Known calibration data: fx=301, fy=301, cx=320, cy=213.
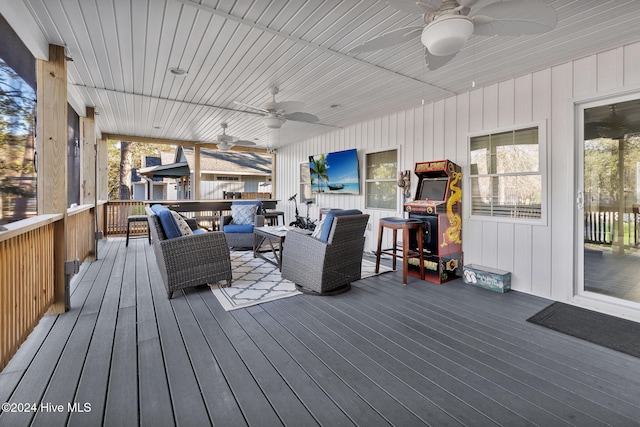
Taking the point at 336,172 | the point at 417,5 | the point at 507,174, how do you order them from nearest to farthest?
the point at 417,5 < the point at 507,174 < the point at 336,172

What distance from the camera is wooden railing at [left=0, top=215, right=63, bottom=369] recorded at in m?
1.80

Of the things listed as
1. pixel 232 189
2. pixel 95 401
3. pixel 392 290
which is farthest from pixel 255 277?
pixel 232 189

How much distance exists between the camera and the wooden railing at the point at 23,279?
1803mm

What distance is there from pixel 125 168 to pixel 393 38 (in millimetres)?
15628

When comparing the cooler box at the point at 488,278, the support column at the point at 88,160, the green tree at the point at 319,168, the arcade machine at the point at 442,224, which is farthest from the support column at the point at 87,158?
the cooler box at the point at 488,278

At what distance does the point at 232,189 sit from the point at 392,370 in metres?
13.5

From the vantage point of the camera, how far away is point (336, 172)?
6.49 m

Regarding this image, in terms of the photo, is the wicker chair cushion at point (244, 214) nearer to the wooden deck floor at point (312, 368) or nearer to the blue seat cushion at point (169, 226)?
the blue seat cushion at point (169, 226)

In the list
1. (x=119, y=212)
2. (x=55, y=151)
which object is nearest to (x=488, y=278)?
(x=55, y=151)

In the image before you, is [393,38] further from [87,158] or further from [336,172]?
[87,158]

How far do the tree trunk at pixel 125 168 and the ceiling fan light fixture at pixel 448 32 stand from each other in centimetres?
1560

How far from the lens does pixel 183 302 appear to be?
3.07 m

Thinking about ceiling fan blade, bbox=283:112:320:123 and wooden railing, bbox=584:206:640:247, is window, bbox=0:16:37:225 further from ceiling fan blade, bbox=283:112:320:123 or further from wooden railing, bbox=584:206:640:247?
wooden railing, bbox=584:206:640:247

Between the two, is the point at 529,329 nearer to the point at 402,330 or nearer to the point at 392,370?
the point at 402,330
